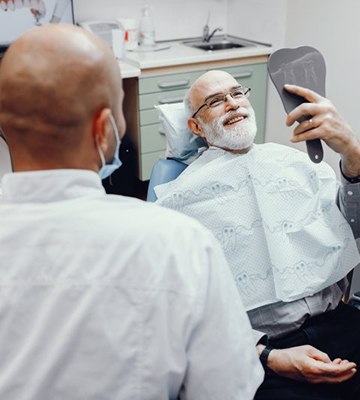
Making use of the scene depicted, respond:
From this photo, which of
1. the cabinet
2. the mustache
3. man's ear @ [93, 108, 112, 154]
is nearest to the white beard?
the mustache

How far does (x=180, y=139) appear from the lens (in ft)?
6.72

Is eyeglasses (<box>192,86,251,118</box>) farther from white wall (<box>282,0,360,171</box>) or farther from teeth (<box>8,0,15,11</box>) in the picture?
teeth (<box>8,0,15,11</box>)

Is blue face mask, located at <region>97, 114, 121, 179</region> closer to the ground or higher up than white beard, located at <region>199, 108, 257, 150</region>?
higher up

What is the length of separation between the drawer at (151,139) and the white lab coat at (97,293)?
8.70ft

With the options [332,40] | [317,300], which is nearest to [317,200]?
[317,300]

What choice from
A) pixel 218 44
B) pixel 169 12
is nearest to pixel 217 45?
pixel 218 44

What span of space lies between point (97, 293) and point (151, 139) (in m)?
2.79

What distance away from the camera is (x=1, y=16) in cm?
338

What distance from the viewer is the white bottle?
3.82m

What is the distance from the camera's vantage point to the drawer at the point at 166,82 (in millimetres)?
3414

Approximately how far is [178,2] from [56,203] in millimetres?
3524

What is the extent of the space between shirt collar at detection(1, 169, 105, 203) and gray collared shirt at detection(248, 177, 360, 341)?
0.88 metres

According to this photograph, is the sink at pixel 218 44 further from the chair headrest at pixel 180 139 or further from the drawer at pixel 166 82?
the chair headrest at pixel 180 139

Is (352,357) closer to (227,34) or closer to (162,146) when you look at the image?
(162,146)
